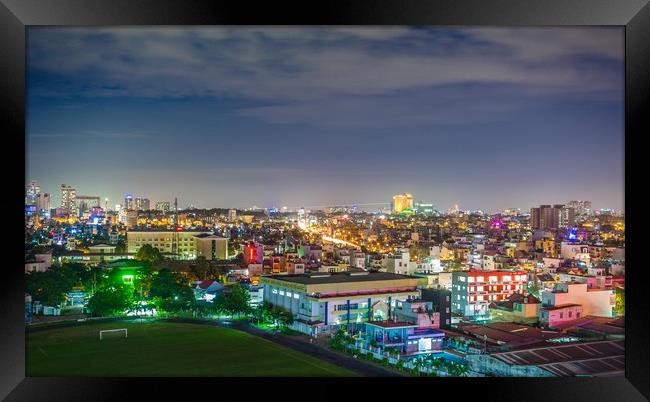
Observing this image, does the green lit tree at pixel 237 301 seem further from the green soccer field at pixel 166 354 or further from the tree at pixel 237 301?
the green soccer field at pixel 166 354

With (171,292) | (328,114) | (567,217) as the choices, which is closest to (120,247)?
(171,292)

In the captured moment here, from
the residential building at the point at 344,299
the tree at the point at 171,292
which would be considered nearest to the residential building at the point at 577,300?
the residential building at the point at 344,299

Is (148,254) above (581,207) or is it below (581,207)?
below

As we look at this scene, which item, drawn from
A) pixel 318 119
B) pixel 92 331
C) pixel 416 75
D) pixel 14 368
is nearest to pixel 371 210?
pixel 318 119

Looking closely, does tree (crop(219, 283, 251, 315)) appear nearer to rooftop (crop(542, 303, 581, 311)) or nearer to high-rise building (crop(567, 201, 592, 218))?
rooftop (crop(542, 303, 581, 311))

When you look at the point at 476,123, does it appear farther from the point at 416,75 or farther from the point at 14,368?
the point at 14,368

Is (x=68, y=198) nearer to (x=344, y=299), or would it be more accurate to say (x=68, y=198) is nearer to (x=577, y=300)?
(x=344, y=299)
